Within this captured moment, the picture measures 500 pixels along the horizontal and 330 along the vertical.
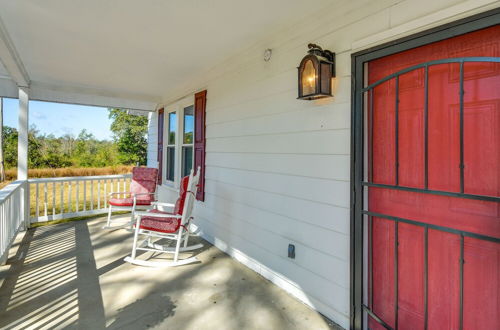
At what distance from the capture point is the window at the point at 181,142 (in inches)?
190

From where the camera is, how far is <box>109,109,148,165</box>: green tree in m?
15.3

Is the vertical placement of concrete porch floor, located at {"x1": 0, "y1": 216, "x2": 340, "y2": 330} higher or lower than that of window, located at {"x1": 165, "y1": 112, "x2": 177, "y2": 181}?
lower

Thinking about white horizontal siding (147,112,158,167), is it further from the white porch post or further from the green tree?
the green tree

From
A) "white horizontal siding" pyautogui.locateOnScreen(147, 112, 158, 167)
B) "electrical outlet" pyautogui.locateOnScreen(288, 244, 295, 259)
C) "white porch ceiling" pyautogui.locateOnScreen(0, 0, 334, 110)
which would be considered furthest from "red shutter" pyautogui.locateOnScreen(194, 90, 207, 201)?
"white horizontal siding" pyautogui.locateOnScreen(147, 112, 158, 167)

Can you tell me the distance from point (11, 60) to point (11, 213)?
1.91 metres

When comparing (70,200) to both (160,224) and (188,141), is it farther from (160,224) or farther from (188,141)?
(160,224)

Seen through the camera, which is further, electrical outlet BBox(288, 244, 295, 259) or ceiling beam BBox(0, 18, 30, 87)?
ceiling beam BBox(0, 18, 30, 87)

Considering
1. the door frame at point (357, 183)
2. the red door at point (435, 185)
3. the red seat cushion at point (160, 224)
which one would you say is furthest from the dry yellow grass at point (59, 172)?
the red door at point (435, 185)

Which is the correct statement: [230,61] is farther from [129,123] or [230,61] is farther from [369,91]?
[129,123]

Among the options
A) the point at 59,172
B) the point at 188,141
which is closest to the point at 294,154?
the point at 188,141

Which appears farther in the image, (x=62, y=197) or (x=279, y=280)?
(x=62, y=197)

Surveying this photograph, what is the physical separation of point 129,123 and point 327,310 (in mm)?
16141

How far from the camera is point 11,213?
3.57 m

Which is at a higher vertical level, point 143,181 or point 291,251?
point 143,181
